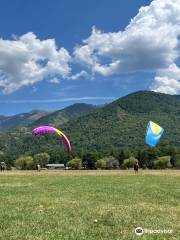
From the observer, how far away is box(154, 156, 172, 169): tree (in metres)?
166

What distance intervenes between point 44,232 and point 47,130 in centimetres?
4377

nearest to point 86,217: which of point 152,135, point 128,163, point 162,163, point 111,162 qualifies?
point 152,135

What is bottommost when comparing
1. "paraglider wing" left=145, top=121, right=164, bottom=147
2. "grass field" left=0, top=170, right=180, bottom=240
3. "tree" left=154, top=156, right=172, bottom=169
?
"tree" left=154, top=156, right=172, bottom=169

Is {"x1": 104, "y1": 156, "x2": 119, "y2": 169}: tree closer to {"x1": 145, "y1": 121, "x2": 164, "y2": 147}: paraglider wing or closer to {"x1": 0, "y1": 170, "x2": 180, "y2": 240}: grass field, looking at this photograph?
{"x1": 145, "y1": 121, "x2": 164, "y2": 147}: paraglider wing

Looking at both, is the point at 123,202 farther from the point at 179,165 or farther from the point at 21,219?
the point at 179,165

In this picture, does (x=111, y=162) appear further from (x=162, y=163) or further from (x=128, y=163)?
(x=162, y=163)

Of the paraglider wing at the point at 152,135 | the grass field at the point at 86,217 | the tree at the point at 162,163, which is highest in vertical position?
the paraglider wing at the point at 152,135

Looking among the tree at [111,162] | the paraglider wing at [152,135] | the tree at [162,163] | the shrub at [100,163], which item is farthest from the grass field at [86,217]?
the shrub at [100,163]

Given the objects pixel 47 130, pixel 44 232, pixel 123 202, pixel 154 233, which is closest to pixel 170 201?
pixel 123 202

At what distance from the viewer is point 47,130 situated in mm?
57031

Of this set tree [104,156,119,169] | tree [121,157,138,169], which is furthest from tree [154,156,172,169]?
tree [104,156,119,169]

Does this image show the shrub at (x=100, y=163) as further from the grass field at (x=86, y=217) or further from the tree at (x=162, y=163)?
the grass field at (x=86, y=217)

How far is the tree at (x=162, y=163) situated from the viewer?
166 m

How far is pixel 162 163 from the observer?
16762 centimetres
